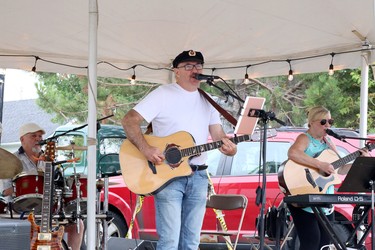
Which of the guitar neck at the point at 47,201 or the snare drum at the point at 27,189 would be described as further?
the snare drum at the point at 27,189

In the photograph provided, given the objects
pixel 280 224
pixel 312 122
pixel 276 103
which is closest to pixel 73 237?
pixel 280 224

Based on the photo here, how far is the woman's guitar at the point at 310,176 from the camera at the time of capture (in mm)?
6234

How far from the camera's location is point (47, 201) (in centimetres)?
562

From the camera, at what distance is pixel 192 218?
4965mm

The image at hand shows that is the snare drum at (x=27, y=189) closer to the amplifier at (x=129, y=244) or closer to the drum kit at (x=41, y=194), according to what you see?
the drum kit at (x=41, y=194)

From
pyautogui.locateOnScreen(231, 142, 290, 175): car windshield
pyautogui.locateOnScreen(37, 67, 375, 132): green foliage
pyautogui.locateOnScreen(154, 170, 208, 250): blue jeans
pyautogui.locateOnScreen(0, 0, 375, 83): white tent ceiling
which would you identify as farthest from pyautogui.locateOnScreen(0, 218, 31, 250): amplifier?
pyautogui.locateOnScreen(37, 67, 375, 132): green foliage

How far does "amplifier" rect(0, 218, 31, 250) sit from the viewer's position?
12.1 feet

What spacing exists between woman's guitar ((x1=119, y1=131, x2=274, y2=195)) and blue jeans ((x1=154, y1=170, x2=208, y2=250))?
0.23 feet

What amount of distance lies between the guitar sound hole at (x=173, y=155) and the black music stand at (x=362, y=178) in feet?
4.17

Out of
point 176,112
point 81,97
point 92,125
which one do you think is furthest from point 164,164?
point 81,97

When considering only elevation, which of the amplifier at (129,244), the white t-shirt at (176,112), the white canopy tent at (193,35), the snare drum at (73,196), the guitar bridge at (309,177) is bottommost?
Answer: the amplifier at (129,244)

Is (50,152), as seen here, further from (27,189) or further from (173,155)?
(173,155)

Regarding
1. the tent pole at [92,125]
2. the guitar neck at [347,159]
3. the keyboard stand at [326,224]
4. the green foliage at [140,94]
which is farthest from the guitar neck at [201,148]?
the green foliage at [140,94]

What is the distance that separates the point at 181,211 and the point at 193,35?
2822 mm
